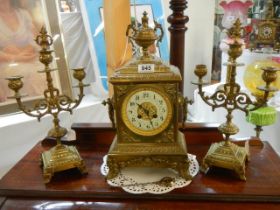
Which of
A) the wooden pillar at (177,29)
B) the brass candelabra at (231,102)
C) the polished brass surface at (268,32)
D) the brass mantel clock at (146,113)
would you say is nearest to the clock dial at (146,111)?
the brass mantel clock at (146,113)

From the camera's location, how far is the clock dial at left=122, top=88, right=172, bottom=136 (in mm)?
712

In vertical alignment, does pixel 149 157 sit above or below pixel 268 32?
below

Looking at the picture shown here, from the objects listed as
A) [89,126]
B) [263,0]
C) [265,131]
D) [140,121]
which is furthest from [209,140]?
[263,0]

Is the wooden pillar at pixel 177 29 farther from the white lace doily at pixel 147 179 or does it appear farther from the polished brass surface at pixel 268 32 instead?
the polished brass surface at pixel 268 32

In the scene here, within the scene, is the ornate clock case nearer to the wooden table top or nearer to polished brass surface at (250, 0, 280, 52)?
polished brass surface at (250, 0, 280, 52)

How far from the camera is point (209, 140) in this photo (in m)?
0.93

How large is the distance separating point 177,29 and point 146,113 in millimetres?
416

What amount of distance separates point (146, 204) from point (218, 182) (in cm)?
21

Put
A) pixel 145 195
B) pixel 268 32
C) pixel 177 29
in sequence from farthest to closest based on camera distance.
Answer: pixel 268 32, pixel 177 29, pixel 145 195

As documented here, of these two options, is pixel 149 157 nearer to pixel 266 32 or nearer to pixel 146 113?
pixel 146 113

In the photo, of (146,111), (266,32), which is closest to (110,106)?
(146,111)

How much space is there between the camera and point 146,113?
A: 0.73 meters

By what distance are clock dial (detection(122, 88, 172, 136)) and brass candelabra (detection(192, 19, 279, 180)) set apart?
11 centimetres

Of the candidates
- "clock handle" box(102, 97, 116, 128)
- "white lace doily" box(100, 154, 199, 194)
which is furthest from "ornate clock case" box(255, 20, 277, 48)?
"clock handle" box(102, 97, 116, 128)
